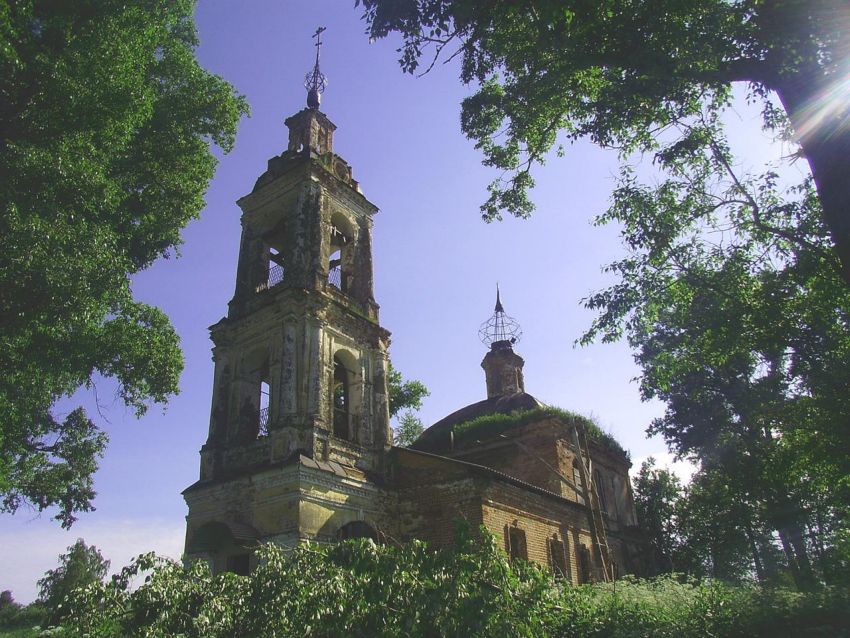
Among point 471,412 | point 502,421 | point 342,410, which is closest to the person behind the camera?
point 342,410

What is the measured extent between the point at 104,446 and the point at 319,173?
1011 cm

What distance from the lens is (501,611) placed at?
6.07 m

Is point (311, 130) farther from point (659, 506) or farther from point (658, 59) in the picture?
point (659, 506)

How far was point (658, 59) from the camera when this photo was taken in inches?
292

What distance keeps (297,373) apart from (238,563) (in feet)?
13.5

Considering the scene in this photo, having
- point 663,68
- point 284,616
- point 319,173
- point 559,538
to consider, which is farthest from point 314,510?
point 663,68

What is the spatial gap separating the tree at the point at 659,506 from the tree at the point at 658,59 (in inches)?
925

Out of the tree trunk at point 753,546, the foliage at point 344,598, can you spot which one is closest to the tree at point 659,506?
the tree trunk at point 753,546

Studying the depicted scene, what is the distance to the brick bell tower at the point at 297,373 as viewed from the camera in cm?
1190

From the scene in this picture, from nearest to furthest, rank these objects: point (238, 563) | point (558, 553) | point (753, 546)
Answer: point (238, 563), point (558, 553), point (753, 546)

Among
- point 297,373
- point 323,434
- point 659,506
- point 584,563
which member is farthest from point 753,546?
point 297,373

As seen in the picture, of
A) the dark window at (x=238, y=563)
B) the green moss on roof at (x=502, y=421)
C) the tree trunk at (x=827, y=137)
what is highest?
the green moss on roof at (x=502, y=421)

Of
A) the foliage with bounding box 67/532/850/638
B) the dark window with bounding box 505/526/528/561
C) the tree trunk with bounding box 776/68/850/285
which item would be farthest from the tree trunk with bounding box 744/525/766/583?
the tree trunk with bounding box 776/68/850/285

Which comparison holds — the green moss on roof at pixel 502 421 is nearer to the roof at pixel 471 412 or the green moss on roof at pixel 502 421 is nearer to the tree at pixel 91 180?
the roof at pixel 471 412
